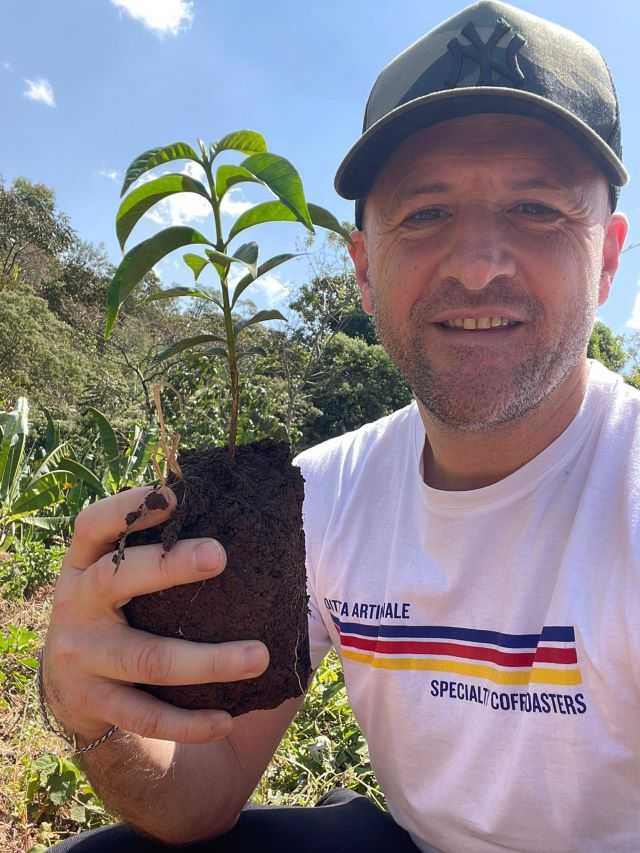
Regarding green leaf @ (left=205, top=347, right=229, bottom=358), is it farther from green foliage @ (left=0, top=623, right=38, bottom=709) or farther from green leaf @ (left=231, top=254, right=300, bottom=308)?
green foliage @ (left=0, top=623, right=38, bottom=709)

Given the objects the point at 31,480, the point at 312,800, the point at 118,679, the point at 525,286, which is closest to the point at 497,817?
the point at 118,679

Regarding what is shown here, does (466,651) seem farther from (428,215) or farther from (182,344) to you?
(428,215)

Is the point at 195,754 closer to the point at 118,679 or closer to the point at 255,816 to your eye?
the point at 255,816

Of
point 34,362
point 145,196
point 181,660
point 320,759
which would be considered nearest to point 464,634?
point 181,660

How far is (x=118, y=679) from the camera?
121 cm

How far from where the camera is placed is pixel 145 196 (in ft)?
4.05

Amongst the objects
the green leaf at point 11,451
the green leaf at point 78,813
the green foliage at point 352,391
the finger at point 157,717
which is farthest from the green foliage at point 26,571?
the green foliage at point 352,391

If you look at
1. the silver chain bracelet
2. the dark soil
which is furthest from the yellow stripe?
the silver chain bracelet

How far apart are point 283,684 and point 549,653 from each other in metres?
0.62

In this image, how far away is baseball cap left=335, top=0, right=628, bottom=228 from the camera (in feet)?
5.04

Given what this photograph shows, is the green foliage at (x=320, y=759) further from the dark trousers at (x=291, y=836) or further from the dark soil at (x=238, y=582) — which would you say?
the dark soil at (x=238, y=582)

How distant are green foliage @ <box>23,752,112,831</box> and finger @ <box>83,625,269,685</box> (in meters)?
1.90

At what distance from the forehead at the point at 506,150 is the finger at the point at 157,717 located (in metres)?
1.41

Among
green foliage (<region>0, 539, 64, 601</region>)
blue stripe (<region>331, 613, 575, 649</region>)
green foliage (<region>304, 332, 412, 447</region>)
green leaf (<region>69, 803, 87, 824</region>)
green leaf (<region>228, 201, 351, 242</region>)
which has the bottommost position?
green leaf (<region>69, 803, 87, 824</region>)
